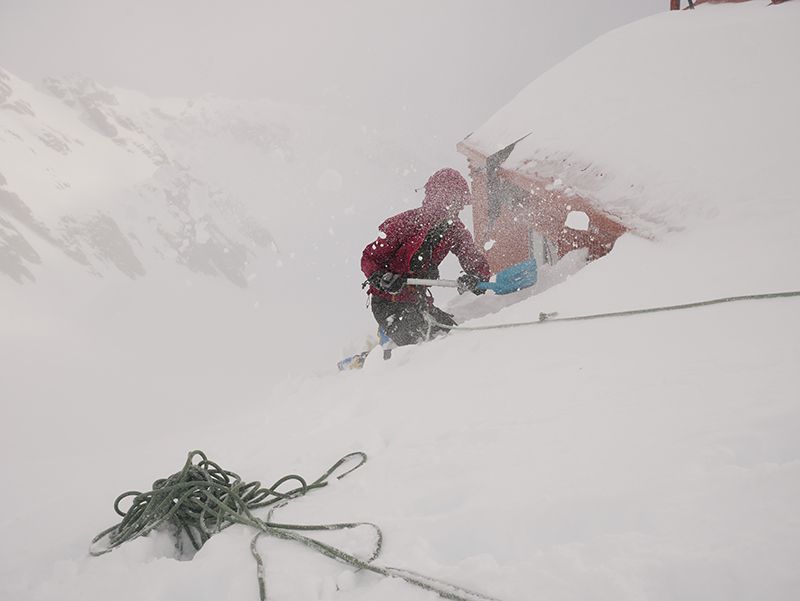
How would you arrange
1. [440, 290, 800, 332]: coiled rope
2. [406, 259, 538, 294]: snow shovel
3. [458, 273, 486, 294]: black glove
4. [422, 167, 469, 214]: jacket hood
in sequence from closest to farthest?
[440, 290, 800, 332]: coiled rope
[458, 273, 486, 294]: black glove
[422, 167, 469, 214]: jacket hood
[406, 259, 538, 294]: snow shovel

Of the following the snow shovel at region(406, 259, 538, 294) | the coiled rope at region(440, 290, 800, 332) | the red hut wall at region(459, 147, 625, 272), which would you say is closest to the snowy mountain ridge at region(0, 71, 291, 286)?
the red hut wall at region(459, 147, 625, 272)

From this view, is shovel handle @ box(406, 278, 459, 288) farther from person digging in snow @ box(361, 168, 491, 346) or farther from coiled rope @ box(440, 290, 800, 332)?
coiled rope @ box(440, 290, 800, 332)

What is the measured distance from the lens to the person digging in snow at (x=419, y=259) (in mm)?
4590

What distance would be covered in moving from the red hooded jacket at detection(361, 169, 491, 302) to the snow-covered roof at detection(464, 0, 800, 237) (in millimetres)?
1452

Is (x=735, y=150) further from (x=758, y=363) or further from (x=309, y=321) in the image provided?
(x=309, y=321)

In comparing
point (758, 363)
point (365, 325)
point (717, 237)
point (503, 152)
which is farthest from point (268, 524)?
point (365, 325)

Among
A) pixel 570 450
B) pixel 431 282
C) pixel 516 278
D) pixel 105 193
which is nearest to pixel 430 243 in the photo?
pixel 431 282

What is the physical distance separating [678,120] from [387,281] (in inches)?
137

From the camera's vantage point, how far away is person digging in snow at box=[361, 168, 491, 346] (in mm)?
4590

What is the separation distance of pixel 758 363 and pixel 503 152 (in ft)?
20.1

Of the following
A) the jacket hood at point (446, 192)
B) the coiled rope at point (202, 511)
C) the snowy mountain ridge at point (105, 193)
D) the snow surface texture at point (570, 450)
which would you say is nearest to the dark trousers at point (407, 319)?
the snow surface texture at point (570, 450)

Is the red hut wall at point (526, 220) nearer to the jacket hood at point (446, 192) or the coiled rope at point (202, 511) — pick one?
the jacket hood at point (446, 192)

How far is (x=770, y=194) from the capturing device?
327cm

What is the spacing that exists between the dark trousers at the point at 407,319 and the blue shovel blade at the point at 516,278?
0.82 m
